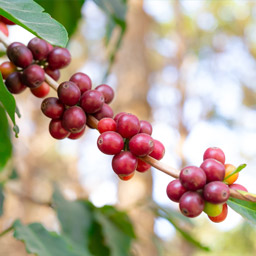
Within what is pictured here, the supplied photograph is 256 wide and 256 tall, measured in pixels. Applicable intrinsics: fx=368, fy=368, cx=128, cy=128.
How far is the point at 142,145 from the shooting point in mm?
453

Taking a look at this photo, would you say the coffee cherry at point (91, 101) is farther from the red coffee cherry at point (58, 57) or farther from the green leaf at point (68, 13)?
the green leaf at point (68, 13)

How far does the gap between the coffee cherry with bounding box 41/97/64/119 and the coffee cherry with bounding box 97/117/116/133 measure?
0.07 m

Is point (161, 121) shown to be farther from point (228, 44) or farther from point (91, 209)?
point (91, 209)

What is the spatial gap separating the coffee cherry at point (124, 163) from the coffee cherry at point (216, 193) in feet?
0.32

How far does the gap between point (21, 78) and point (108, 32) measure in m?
0.63

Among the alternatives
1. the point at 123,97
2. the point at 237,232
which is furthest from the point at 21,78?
the point at 237,232

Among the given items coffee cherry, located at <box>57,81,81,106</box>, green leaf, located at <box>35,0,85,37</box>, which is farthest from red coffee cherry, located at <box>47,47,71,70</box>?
green leaf, located at <box>35,0,85,37</box>

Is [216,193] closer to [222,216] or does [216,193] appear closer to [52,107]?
[222,216]

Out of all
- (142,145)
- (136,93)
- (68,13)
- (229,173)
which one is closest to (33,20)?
(142,145)

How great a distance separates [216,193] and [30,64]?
0.35 metres

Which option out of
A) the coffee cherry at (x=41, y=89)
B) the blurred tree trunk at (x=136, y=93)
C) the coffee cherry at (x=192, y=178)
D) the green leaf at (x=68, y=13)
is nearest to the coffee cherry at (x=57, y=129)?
the coffee cherry at (x=41, y=89)

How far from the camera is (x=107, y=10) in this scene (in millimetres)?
1035

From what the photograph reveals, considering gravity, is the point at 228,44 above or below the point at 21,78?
above

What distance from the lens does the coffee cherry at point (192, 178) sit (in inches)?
16.3
